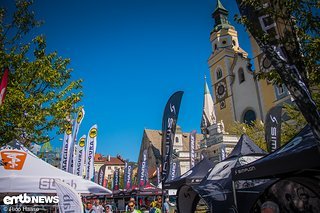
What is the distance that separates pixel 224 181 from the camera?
26.8 feet

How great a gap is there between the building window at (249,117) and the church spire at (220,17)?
1945 cm

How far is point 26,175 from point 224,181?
5421 millimetres

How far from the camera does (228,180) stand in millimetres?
8062

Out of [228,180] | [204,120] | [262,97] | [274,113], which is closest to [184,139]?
[204,120]

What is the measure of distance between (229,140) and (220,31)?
2282cm

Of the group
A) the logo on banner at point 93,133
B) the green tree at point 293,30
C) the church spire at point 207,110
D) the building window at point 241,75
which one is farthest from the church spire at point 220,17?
the green tree at point 293,30

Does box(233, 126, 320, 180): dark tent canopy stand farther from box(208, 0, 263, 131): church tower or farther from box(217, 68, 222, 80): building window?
box(217, 68, 222, 80): building window

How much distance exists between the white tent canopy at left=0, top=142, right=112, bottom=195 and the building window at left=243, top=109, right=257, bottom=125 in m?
36.2

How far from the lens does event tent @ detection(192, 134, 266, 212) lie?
7.45 m

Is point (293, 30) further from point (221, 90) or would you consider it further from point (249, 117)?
→ point (221, 90)

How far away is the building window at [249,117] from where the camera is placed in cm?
4004

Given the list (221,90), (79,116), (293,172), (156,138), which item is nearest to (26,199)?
Answer: (293,172)

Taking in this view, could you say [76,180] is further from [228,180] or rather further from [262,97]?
[262,97]

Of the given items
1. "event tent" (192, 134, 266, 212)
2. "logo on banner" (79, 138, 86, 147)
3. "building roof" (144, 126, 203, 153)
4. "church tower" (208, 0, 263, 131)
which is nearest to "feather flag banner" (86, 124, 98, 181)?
"logo on banner" (79, 138, 86, 147)
